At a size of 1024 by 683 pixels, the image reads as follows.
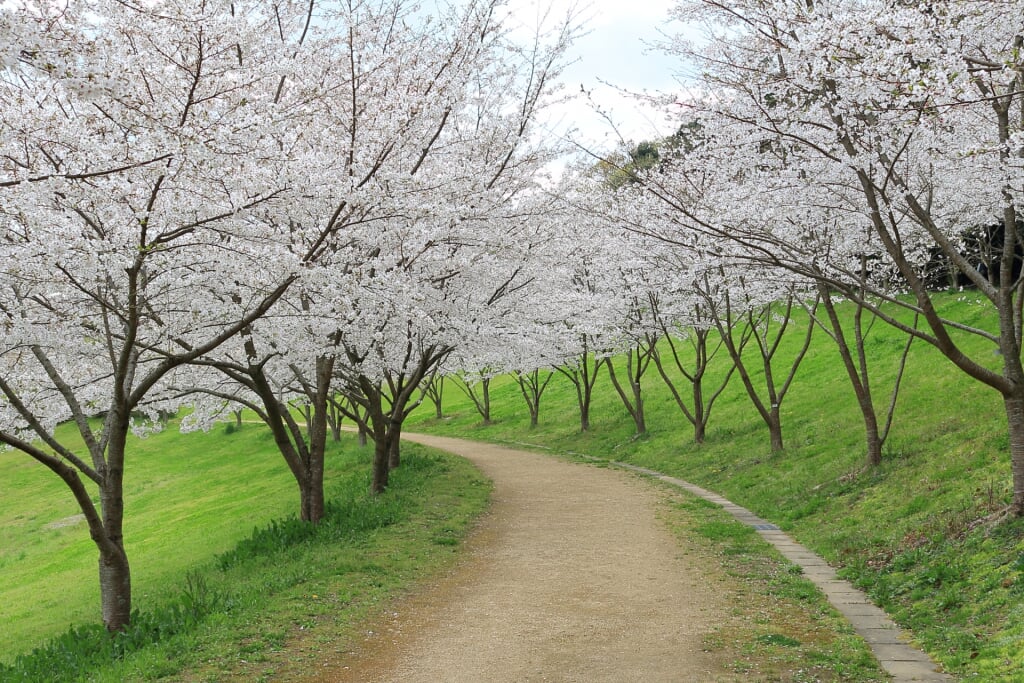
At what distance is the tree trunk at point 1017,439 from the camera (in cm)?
836

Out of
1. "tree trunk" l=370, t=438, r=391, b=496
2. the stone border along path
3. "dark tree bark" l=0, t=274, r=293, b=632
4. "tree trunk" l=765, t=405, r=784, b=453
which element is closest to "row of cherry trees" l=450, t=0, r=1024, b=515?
the stone border along path

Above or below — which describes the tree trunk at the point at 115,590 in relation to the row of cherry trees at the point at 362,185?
below

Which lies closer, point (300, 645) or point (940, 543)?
point (300, 645)

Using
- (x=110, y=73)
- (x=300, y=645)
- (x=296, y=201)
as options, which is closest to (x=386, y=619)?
(x=300, y=645)

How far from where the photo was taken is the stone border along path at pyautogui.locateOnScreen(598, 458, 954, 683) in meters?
6.18

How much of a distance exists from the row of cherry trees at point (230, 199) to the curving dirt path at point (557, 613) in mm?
3468

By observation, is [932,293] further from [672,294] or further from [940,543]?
[940,543]

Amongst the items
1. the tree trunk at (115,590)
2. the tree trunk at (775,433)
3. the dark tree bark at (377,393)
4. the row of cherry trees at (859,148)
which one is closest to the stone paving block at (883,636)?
the row of cherry trees at (859,148)

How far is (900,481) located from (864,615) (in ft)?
15.7

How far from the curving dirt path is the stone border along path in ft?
4.16

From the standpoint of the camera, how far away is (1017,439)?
8.53 m

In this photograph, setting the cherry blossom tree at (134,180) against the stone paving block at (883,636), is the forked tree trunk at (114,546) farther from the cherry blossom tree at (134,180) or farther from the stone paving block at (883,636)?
→ the stone paving block at (883,636)

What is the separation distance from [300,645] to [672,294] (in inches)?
597

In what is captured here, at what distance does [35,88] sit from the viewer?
335 inches
